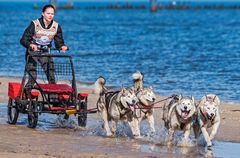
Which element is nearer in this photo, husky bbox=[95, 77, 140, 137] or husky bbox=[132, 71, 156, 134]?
husky bbox=[95, 77, 140, 137]

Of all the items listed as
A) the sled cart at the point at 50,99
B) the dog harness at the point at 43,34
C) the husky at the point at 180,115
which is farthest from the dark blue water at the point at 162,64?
the husky at the point at 180,115

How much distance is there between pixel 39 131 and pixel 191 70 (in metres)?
13.2

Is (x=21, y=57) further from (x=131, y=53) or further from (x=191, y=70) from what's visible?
(x=191, y=70)

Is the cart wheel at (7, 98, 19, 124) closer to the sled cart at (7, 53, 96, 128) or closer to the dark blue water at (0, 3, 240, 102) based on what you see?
the sled cart at (7, 53, 96, 128)

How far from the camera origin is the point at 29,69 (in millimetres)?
12383

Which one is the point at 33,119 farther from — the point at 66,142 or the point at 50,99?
the point at 66,142

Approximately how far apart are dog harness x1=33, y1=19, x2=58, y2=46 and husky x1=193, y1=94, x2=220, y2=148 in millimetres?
2889

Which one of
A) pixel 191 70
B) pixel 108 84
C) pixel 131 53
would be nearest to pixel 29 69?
pixel 108 84

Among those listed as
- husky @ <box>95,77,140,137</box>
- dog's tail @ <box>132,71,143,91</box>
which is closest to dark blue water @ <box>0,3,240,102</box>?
dog's tail @ <box>132,71,143,91</box>

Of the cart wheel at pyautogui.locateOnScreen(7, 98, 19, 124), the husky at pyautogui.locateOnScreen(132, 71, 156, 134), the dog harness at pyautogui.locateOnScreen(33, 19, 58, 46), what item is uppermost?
the dog harness at pyautogui.locateOnScreen(33, 19, 58, 46)

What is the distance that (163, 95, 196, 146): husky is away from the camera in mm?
10766

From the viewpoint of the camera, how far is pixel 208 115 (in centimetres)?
1068

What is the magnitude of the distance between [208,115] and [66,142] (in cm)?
199

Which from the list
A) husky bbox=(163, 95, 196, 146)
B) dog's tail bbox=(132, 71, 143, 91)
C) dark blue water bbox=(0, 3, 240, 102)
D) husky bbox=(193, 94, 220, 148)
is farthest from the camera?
dark blue water bbox=(0, 3, 240, 102)
